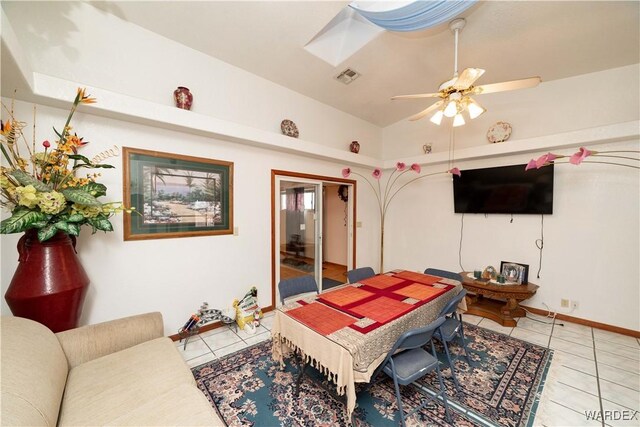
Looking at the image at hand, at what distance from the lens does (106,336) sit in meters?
1.76

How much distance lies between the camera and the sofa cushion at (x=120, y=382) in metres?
1.24

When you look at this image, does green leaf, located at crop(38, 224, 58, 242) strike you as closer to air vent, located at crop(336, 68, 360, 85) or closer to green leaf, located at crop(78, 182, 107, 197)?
green leaf, located at crop(78, 182, 107, 197)

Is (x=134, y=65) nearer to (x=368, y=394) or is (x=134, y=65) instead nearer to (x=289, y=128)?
(x=289, y=128)

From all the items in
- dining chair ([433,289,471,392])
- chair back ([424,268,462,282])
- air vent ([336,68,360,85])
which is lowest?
dining chair ([433,289,471,392])

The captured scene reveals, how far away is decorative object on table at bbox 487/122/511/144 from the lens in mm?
3611

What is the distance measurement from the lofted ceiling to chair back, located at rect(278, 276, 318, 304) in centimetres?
268

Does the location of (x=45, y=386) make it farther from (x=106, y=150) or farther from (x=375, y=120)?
(x=375, y=120)

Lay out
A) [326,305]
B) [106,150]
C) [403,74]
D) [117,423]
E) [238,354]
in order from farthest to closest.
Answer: [403,74], [238,354], [106,150], [326,305], [117,423]

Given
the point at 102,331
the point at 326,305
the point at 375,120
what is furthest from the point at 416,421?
the point at 375,120

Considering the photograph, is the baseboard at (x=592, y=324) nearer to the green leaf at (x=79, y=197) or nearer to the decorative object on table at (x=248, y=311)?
the decorative object on table at (x=248, y=311)

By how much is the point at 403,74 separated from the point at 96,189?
145 inches

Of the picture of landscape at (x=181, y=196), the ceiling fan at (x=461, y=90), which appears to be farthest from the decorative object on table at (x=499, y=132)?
the picture of landscape at (x=181, y=196)

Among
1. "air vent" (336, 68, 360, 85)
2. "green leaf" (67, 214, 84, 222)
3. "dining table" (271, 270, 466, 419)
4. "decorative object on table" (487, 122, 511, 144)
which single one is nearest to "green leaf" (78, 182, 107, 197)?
"green leaf" (67, 214, 84, 222)

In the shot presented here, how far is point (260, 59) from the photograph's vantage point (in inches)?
117
